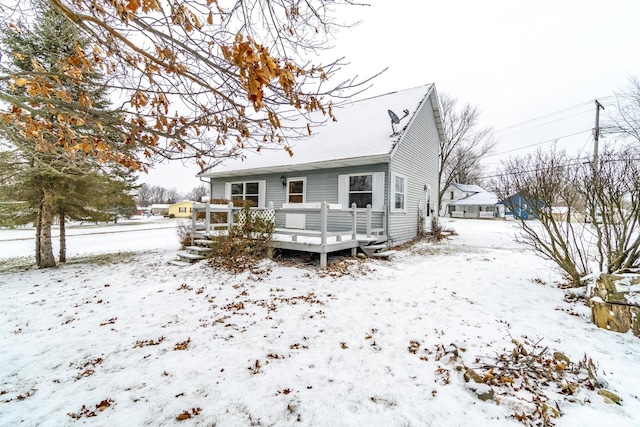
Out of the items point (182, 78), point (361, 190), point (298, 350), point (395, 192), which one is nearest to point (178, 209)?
point (361, 190)

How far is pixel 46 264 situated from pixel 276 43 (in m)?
10.3

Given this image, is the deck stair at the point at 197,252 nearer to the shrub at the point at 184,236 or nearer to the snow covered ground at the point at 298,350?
the shrub at the point at 184,236

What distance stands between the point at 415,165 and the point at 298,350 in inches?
394

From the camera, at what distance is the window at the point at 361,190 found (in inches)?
380

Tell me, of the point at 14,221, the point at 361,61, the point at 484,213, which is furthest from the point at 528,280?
the point at 484,213

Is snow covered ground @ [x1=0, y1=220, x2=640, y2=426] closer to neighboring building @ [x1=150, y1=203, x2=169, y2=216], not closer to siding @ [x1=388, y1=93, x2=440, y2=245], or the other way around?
siding @ [x1=388, y1=93, x2=440, y2=245]

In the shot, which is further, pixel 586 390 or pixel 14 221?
pixel 14 221

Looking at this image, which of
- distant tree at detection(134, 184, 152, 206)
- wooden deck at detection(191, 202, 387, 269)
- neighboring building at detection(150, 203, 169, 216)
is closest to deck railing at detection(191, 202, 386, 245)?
wooden deck at detection(191, 202, 387, 269)

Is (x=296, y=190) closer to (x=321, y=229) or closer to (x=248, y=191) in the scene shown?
(x=248, y=191)

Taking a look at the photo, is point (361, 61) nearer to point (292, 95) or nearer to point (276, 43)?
point (276, 43)

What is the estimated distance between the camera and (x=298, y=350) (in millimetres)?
3299

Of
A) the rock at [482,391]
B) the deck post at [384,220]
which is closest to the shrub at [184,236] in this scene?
the deck post at [384,220]

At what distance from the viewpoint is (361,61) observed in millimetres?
3537

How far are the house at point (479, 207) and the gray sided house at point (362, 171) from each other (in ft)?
95.2
